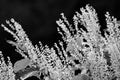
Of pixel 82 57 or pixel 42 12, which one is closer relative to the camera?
pixel 82 57

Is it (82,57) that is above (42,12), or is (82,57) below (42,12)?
below

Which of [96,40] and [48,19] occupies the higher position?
[48,19]

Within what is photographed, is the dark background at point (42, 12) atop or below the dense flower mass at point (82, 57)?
atop

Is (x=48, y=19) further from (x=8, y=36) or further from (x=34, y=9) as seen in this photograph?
(x=8, y=36)

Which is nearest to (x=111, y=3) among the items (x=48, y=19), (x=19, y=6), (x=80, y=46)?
(x=48, y=19)

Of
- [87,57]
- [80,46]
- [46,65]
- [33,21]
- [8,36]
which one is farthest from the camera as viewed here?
[8,36]

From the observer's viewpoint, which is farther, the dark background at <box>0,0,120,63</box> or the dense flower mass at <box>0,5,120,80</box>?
the dark background at <box>0,0,120,63</box>

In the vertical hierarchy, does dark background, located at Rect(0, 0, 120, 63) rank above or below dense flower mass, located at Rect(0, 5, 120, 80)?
above

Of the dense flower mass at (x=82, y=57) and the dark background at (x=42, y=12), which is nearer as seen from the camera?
the dense flower mass at (x=82, y=57)
